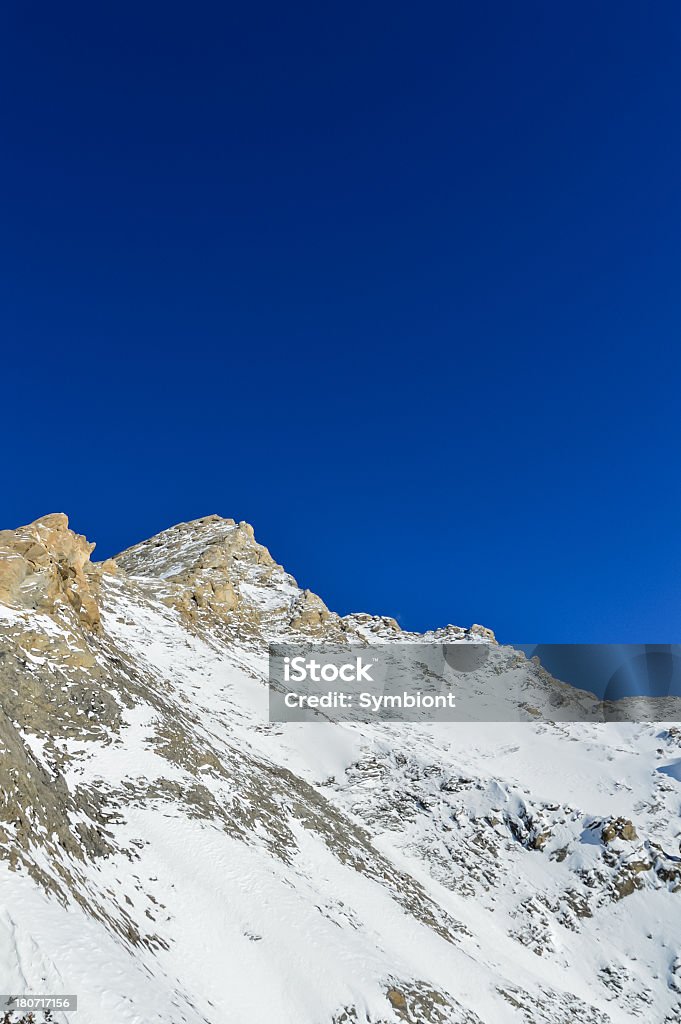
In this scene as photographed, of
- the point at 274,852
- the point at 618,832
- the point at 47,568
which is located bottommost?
the point at 618,832

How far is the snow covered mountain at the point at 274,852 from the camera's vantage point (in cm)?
1543

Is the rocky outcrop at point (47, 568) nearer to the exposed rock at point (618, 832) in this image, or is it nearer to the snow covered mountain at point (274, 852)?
the snow covered mountain at point (274, 852)

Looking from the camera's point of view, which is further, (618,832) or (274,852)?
(618,832)

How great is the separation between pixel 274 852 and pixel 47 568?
19.6m

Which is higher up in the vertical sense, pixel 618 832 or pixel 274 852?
pixel 274 852

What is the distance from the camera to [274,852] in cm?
2561

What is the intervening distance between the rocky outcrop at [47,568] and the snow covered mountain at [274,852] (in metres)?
0.14

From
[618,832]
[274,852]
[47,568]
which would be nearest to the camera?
[274,852]

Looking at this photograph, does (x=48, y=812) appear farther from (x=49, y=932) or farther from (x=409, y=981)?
(x=409, y=981)

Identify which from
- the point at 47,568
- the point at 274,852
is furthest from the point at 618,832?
the point at 47,568

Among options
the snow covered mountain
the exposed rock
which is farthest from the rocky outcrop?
the exposed rock

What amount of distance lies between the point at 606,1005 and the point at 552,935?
430 cm

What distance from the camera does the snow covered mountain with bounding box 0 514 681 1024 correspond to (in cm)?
1543

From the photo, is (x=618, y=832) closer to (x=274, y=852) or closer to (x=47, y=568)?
(x=274, y=852)
